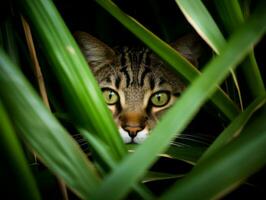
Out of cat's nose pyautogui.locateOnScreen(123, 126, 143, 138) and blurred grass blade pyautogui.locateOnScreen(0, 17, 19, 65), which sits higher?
blurred grass blade pyautogui.locateOnScreen(0, 17, 19, 65)

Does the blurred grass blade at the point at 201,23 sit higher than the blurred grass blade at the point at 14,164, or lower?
higher

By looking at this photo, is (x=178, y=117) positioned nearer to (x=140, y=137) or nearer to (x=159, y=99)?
(x=140, y=137)

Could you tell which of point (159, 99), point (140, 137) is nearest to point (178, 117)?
point (140, 137)

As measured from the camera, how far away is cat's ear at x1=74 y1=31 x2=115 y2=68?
Result: 1.01 m

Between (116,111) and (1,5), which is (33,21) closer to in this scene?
(1,5)

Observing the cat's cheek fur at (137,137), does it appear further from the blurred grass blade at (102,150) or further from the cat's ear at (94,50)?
the blurred grass blade at (102,150)

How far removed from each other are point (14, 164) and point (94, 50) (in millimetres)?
737

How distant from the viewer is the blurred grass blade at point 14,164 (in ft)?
Answer: 1.22

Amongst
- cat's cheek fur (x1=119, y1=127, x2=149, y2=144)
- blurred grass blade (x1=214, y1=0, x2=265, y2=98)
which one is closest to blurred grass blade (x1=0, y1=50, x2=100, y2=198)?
blurred grass blade (x1=214, y1=0, x2=265, y2=98)

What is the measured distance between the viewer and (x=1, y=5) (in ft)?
2.55

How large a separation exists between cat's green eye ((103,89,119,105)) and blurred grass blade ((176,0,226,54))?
1.63 feet

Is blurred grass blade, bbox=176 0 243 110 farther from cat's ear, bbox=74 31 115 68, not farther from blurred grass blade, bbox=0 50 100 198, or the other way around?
cat's ear, bbox=74 31 115 68


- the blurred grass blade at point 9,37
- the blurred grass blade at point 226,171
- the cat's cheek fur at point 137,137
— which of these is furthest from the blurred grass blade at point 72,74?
the cat's cheek fur at point 137,137

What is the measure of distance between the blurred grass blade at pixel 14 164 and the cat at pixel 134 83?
514 mm
